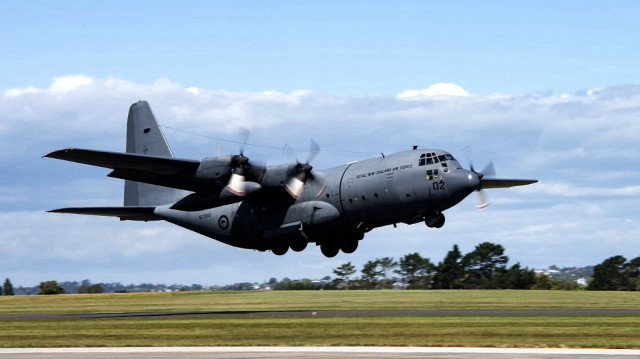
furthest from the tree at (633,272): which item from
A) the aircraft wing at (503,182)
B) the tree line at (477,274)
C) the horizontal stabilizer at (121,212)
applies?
the horizontal stabilizer at (121,212)

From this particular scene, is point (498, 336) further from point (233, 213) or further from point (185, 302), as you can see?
point (185, 302)

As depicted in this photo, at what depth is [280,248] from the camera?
145ft

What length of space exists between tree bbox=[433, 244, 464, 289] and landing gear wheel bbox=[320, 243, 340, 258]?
63.7m

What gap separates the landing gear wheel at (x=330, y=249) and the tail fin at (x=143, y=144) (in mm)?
10825

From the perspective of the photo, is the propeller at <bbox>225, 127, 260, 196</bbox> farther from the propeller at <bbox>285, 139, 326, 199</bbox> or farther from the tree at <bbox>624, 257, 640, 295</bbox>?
the tree at <bbox>624, 257, 640, 295</bbox>

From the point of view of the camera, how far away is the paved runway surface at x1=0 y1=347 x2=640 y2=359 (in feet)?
73.6

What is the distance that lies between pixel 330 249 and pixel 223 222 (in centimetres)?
614

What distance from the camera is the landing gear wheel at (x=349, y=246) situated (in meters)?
45.1

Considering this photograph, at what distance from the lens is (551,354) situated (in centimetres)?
2288

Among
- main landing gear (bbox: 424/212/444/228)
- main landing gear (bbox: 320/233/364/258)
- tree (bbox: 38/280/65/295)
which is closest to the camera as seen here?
main landing gear (bbox: 424/212/444/228)

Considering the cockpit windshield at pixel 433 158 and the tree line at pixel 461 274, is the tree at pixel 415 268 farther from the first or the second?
the cockpit windshield at pixel 433 158

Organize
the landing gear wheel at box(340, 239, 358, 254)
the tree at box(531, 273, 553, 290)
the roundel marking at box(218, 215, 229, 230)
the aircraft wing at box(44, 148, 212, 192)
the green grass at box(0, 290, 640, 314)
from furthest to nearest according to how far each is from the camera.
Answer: the tree at box(531, 273, 553, 290) → the green grass at box(0, 290, 640, 314) → the roundel marking at box(218, 215, 229, 230) → the landing gear wheel at box(340, 239, 358, 254) → the aircraft wing at box(44, 148, 212, 192)

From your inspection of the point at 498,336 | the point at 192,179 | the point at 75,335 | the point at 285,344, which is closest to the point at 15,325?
the point at 75,335

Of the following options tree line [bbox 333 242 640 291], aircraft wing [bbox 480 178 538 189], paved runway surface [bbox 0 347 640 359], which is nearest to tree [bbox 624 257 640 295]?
tree line [bbox 333 242 640 291]
